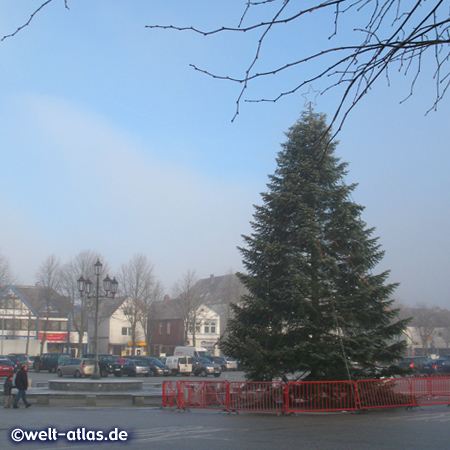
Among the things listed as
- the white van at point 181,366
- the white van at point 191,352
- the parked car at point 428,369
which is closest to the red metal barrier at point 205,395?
the parked car at point 428,369

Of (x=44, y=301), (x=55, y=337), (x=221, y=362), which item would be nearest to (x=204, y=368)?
(x=221, y=362)

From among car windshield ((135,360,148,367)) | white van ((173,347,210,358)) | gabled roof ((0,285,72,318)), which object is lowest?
car windshield ((135,360,148,367))

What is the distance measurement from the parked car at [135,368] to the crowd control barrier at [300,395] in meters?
28.5

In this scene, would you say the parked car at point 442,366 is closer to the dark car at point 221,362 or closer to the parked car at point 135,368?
the parked car at point 135,368

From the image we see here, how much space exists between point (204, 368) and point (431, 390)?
31.3 meters

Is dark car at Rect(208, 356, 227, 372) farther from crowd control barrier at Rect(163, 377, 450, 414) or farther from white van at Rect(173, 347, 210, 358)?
crowd control barrier at Rect(163, 377, 450, 414)

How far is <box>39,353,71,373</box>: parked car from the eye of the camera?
5047 cm

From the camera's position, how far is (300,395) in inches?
666

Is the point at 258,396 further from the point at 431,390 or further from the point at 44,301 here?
the point at 44,301

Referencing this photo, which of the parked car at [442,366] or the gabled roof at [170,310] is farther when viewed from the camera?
the gabled roof at [170,310]

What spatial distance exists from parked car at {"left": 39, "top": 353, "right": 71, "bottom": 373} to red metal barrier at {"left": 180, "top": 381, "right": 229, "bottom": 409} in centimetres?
3531

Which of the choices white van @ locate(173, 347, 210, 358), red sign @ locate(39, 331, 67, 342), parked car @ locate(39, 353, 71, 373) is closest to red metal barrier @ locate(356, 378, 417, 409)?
parked car @ locate(39, 353, 71, 373)

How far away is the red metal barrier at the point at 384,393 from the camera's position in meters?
17.2

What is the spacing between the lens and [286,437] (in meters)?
11.3
